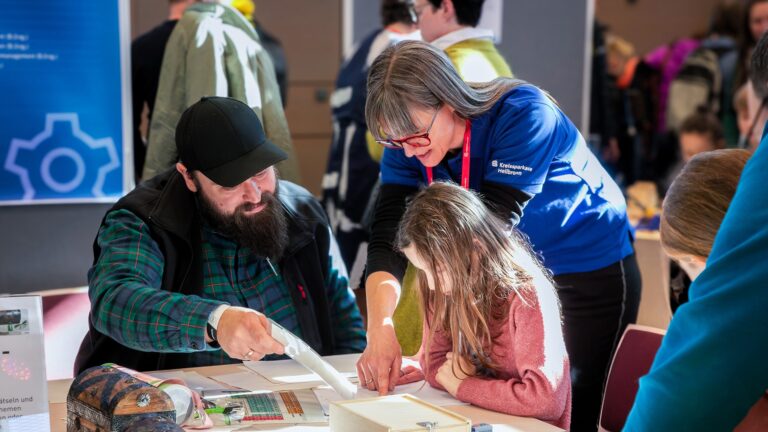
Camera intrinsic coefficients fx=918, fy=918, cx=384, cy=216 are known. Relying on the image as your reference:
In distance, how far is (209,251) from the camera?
2.31 m

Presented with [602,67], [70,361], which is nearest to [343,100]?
[70,361]

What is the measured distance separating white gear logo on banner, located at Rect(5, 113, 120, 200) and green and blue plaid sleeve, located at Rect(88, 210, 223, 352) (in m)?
1.28

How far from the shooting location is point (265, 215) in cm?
231

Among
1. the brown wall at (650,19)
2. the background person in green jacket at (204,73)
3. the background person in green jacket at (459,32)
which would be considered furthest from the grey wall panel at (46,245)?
the brown wall at (650,19)

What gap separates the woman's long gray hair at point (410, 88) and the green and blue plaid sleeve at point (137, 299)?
1.82 feet

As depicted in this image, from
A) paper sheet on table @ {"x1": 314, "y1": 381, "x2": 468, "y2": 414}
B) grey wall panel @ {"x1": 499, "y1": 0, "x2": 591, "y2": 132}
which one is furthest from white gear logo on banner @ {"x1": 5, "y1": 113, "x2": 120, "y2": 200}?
grey wall panel @ {"x1": 499, "y1": 0, "x2": 591, "y2": 132}

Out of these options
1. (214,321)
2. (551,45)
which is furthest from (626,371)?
(551,45)

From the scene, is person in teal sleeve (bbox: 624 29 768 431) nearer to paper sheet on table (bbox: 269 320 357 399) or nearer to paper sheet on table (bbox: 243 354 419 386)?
paper sheet on table (bbox: 269 320 357 399)

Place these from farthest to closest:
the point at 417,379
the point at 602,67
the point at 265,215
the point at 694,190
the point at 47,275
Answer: the point at 602,67 < the point at 47,275 < the point at 265,215 < the point at 417,379 < the point at 694,190

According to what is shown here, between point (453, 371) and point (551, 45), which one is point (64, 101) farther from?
point (551, 45)

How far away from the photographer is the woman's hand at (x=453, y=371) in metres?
1.85

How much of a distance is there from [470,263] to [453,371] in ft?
0.73

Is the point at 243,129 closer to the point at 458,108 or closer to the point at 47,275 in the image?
the point at 458,108

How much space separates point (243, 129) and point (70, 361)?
0.80m
